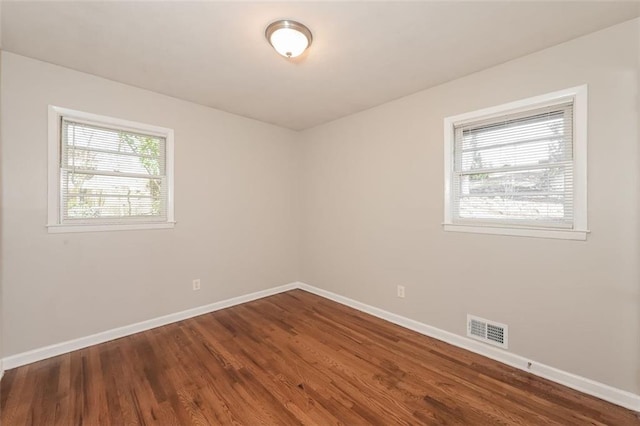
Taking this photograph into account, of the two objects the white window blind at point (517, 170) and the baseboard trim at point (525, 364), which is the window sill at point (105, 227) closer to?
the baseboard trim at point (525, 364)

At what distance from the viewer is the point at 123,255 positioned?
2.76m

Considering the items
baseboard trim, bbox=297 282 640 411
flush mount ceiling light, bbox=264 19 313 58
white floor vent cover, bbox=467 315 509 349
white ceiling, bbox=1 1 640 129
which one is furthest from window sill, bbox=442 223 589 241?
flush mount ceiling light, bbox=264 19 313 58

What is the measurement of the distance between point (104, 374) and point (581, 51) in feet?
14.5

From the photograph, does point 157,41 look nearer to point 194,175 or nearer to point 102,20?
point 102,20

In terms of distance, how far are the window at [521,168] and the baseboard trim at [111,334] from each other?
286 cm

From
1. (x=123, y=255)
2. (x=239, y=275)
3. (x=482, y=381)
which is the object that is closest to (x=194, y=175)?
(x=123, y=255)

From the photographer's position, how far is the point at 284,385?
202cm

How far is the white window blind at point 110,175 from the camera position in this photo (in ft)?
8.25

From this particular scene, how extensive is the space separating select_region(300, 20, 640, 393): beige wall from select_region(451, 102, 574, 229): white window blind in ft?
0.51

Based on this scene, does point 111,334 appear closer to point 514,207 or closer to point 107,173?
point 107,173

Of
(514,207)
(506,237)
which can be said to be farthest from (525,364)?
(514,207)

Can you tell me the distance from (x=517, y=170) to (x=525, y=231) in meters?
0.53

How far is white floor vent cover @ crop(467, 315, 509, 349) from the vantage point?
2.32 meters

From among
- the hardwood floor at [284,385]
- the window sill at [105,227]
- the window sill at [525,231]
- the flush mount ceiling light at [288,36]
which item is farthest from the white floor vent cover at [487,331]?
the window sill at [105,227]
